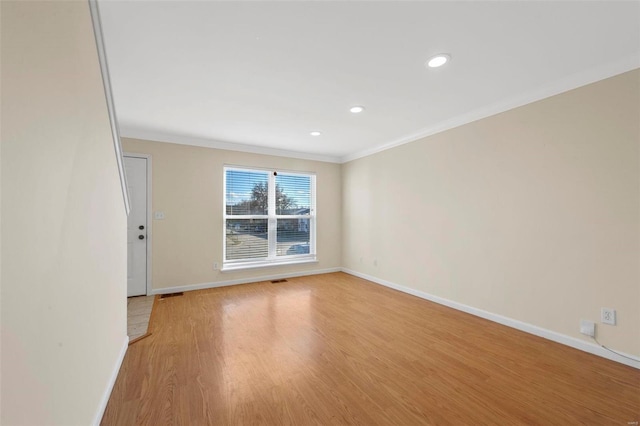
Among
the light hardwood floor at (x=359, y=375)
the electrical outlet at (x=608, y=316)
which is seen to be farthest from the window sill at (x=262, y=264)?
the electrical outlet at (x=608, y=316)

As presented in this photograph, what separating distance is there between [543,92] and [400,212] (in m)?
2.18

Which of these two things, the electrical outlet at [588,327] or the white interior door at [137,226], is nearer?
the electrical outlet at [588,327]

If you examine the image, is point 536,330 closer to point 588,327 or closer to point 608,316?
point 588,327

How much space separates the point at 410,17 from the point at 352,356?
2508mm

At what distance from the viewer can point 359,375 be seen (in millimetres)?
1942

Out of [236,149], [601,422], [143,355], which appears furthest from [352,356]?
[236,149]

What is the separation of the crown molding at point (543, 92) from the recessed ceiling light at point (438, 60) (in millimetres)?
1194

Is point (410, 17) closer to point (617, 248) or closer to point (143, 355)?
point (617, 248)

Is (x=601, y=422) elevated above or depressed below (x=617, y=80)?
below

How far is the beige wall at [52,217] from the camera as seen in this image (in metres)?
0.73

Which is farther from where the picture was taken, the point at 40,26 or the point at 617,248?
the point at 617,248

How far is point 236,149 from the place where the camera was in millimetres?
4539

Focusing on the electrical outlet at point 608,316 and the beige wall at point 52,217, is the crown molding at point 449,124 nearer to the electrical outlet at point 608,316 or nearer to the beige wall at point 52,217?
the electrical outlet at point 608,316

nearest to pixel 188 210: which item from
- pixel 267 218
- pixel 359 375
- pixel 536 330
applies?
pixel 267 218
